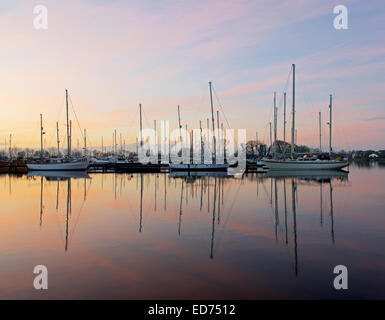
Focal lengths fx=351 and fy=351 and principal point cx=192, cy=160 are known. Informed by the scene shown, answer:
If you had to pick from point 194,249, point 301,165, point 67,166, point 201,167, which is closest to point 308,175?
point 301,165

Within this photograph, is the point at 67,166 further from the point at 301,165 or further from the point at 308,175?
the point at 308,175

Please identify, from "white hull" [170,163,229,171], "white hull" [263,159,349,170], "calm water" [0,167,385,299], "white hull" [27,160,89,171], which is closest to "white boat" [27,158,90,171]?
"white hull" [27,160,89,171]

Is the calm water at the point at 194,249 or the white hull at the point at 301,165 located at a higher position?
the white hull at the point at 301,165

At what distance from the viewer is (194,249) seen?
11.8 m

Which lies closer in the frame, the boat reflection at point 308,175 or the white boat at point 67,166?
the boat reflection at point 308,175

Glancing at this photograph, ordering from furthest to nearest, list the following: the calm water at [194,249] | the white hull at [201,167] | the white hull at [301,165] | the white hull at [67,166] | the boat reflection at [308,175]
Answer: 1. the white hull at [67,166]
2. the white hull at [201,167]
3. the white hull at [301,165]
4. the boat reflection at [308,175]
5. the calm water at [194,249]

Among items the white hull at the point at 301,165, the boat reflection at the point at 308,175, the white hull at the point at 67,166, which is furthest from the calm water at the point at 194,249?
the white hull at the point at 67,166

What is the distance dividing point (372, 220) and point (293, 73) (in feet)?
152

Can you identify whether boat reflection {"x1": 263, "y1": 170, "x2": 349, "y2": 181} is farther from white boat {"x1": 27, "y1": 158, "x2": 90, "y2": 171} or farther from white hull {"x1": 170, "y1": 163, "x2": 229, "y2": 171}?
white boat {"x1": 27, "y1": 158, "x2": 90, "y2": 171}

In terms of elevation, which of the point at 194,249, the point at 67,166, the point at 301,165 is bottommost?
the point at 194,249

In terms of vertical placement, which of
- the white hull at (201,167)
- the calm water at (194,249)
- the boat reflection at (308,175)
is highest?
the white hull at (201,167)

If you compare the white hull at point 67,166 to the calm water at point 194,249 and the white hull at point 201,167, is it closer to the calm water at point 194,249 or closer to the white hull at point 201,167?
the white hull at point 201,167

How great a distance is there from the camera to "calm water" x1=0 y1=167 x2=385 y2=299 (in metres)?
8.29

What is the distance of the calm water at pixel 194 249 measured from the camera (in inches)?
326
